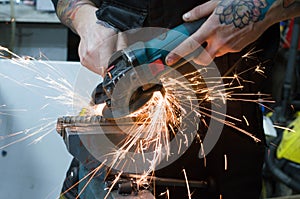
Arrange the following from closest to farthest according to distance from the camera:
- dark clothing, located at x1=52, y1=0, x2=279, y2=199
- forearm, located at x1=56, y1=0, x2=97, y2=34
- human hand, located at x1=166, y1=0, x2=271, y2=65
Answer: human hand, located at x1=166, y1=0, x2=271, y2=65, dark clothing, located at x1=52, y1=0, x2=279, y2=199, forearm, located at x1=56, y1=0, x2=97, y2=34

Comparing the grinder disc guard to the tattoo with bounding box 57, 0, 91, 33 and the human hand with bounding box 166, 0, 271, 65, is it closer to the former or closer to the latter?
the human hand with bounding box 166, 0, 271, 65

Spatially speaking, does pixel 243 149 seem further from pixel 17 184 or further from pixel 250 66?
pixel 17 184

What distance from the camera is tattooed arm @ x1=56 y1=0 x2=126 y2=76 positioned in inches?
52.2

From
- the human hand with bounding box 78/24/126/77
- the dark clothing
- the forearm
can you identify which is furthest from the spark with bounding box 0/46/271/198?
the forearm

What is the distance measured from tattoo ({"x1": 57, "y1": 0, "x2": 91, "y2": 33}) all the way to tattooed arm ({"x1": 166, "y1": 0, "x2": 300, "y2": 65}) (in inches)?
18.1

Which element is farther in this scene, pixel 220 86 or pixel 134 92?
pixel 220 86

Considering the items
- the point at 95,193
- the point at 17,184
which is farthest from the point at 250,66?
the point at 17,184

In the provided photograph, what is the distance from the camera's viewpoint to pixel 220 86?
4.34 feet

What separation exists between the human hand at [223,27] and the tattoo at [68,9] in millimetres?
460

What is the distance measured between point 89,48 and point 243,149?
0.53 m

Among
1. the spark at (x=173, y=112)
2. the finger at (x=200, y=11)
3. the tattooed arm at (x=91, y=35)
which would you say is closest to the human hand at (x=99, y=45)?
the tattooed arm at (x=91, y=35)

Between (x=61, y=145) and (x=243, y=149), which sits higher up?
(x=243, y=149)

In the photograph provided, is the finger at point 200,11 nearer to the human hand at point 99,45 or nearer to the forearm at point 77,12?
the human hand at point 99,45

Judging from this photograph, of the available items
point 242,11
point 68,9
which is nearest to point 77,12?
point 68,9
